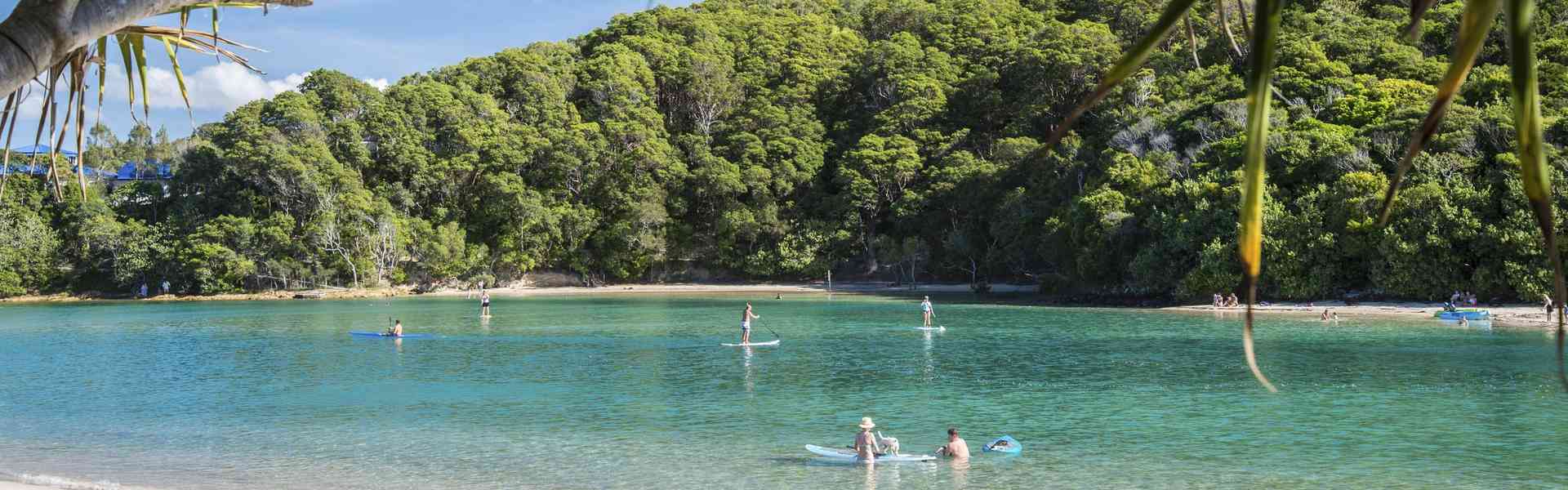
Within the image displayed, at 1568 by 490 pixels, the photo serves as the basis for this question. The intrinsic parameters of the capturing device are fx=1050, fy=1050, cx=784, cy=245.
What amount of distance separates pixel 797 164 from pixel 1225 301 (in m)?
35.5

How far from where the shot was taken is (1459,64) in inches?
37.1

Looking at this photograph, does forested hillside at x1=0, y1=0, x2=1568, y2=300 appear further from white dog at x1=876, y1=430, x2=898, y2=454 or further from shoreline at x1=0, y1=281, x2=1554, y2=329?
white dog at x1=876, y1=430, x2=898, y2=454

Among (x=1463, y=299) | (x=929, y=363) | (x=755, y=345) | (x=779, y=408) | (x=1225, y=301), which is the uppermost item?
(x=1463, y=299)

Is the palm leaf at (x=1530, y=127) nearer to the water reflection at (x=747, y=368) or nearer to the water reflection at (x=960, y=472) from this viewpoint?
the water reflection at (x=960, y=472)

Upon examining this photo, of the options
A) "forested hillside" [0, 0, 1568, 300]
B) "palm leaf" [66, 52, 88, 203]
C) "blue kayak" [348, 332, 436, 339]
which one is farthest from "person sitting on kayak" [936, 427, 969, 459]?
"forested hillside" [0, 0, 1568, 300]

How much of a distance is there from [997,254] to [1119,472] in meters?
49.3

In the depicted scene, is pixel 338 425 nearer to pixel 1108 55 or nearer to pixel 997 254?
pixel 997 254

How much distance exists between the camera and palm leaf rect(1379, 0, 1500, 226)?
0.88 m

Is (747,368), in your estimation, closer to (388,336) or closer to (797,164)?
(388,336)

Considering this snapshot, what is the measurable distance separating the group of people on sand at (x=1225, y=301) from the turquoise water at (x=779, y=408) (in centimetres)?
722

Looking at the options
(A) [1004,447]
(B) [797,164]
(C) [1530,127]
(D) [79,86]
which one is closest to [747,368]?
(A) [1004,447]

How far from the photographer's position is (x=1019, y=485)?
1287 cm

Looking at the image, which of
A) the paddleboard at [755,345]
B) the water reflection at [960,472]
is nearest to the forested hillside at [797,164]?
the paddleboard at [755,345]

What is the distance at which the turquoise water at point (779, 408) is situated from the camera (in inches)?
539
